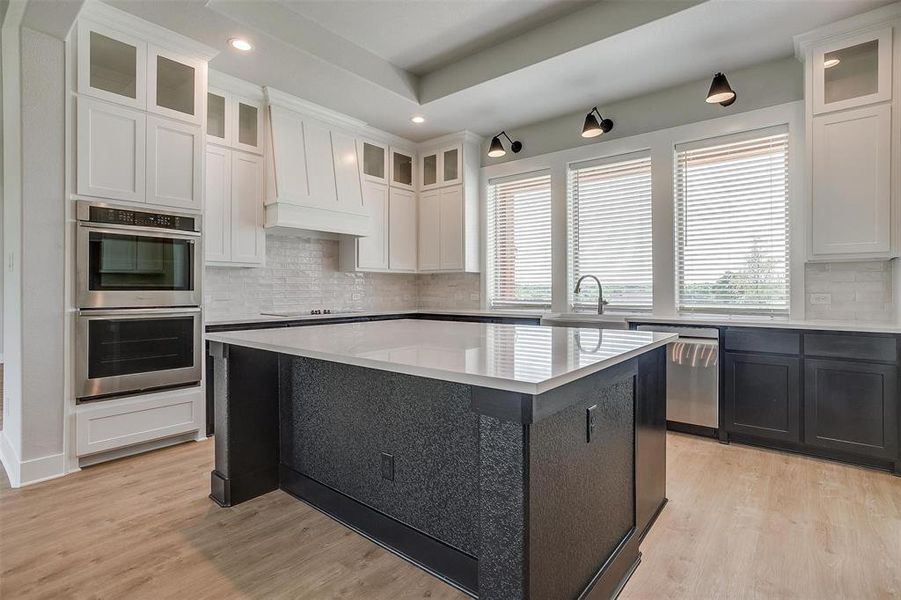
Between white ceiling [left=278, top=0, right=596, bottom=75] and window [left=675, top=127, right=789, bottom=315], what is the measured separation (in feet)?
5.60

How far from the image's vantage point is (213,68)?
3.69m

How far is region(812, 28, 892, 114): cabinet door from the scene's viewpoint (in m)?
2.96

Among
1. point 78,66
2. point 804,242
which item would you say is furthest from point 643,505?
point 78,66

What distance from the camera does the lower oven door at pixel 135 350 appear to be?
287 centimetres

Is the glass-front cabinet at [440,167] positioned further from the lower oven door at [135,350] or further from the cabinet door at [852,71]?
the cabinet door at [852,71]

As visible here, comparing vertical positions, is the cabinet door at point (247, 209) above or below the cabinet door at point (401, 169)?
below

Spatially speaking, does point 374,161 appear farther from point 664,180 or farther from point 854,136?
point 854,136

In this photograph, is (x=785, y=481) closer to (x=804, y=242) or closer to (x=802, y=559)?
(x=802, y=559)

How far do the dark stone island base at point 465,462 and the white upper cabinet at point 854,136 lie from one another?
6.52ft

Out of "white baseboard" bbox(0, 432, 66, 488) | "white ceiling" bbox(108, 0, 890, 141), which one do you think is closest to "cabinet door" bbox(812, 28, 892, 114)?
"white ceiling" bbox(108, 0, 890, 141)

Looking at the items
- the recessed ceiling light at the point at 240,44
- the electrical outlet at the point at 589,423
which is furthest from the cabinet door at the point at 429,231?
the electrical outlet at the point at 589,423

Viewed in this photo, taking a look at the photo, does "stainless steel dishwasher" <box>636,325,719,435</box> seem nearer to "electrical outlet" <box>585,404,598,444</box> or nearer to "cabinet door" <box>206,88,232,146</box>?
"electrical outlet" <box>585,404,598,444</box>

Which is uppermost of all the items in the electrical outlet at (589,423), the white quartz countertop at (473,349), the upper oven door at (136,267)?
the upper oven door at (136,267)

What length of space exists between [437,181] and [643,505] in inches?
169
